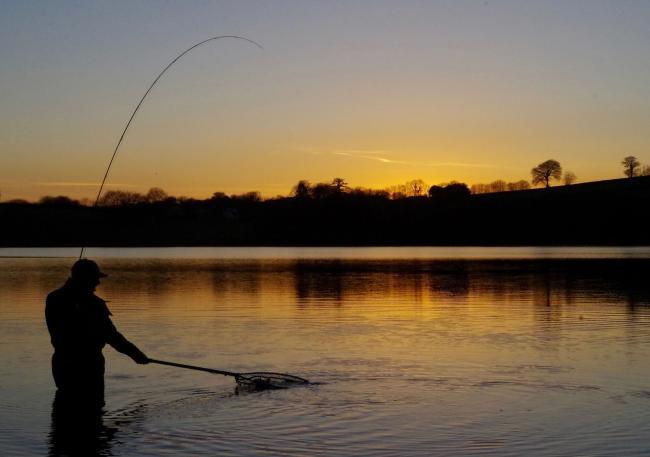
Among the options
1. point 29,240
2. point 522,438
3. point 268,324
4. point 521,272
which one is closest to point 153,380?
point 522,438

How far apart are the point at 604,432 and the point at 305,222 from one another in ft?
388

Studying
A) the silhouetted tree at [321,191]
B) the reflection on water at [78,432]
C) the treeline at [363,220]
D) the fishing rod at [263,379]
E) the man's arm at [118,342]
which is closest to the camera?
the reflection on water at [78,432]

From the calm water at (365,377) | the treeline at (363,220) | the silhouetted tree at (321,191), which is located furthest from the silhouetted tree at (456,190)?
the calm water at (365,377)

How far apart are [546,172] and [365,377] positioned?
5133 inches

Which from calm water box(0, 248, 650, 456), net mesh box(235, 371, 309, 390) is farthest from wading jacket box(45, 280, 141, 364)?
net mesh box(235, 371, 309, 390)

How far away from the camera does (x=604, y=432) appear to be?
30.7ft

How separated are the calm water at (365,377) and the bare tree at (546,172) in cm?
11352

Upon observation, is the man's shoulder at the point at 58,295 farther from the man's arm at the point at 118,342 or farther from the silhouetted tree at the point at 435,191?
the silhouetted tree at the point at 435,191

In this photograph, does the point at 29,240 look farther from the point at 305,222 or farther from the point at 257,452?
the point at 257,452

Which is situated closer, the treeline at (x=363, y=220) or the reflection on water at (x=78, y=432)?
the reflection on water at (x=78, y=432)

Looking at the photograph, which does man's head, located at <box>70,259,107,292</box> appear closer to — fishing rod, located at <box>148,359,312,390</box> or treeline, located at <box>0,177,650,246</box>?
fishing rod, located at <box>148,359,312,390</box>

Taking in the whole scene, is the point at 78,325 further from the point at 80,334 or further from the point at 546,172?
the point at 546,172

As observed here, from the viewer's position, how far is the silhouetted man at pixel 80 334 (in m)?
9.06

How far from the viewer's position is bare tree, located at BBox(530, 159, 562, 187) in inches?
5443
